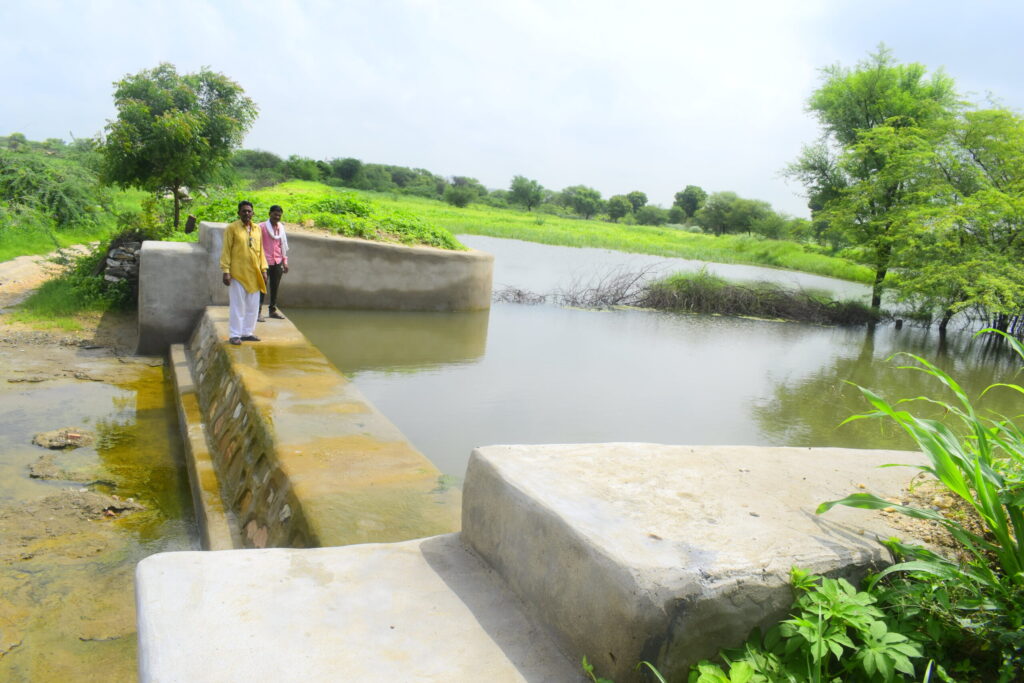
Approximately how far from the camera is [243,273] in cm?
753

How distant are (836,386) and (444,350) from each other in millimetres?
5658

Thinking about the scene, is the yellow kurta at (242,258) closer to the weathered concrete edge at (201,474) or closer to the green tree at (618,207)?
the weathered concrete edge at (201,474)

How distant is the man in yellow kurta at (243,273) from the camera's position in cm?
730

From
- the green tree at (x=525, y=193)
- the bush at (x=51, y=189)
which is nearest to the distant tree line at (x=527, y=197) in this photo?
the green tree at (x=525, y=193)

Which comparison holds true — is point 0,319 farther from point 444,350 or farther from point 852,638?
point 852,638

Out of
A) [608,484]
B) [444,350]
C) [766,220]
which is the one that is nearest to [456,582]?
[608,484]

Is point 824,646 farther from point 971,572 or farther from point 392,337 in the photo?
point 392,337

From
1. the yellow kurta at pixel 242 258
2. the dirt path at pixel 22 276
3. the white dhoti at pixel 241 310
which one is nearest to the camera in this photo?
the white dhoti at pixel 241 310

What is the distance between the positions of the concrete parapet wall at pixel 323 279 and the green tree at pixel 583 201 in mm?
69695

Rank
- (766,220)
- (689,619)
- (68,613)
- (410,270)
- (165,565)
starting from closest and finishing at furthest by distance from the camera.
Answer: (689,619) → (165,565) → (68,613) → (410,270) → (766,220)

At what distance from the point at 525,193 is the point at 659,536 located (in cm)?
7766

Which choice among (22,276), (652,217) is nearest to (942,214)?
(22,276)

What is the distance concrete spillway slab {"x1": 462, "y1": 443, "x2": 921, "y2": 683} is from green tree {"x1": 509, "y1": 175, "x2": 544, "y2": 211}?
76011mm

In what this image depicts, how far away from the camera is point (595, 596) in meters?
2.02
